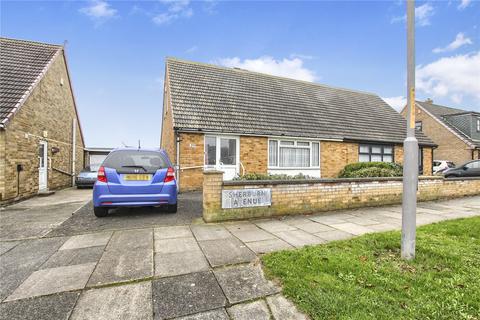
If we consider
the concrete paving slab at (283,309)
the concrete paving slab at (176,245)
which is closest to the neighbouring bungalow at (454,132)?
the concrete paving slab at (176,245)

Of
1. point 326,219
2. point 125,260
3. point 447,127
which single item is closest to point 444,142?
point 447,127

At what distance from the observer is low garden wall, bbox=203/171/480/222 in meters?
5.48

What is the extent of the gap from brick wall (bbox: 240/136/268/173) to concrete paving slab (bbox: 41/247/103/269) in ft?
25.9

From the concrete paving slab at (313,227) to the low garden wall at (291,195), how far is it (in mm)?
815

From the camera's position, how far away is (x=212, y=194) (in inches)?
214

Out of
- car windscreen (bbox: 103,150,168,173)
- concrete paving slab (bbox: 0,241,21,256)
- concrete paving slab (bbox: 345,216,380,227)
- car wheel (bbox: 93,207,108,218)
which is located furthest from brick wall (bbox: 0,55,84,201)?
concrete paving slab (bbox: 345,216,380,227)

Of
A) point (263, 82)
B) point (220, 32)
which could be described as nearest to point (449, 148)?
point (263, 82)

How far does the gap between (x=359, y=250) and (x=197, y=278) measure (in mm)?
2445

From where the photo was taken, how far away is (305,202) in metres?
6.41

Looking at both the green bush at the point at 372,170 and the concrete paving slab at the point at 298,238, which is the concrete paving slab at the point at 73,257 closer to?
the concrete paving slab at the point at 298,238

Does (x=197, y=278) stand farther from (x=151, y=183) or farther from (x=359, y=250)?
(x=151, y=183)

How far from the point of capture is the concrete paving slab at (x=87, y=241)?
4.00 metres

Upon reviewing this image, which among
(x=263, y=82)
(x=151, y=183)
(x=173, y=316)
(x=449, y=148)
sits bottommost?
(x=173, y=316)

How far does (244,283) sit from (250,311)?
495 millimetres
